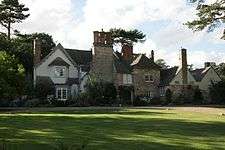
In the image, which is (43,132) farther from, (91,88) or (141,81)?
(141,81)

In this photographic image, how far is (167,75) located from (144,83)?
601 centimetres

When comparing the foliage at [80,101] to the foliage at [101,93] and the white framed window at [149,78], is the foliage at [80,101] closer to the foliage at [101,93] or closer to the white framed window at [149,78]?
the foliage at [101,93]

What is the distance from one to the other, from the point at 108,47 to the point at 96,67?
10.6 ft

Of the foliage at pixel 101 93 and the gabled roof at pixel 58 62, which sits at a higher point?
the gabled roof at pixel 58 62

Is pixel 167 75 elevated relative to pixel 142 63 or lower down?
lower down

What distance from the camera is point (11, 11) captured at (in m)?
82.4

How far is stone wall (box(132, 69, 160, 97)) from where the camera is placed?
68.6m

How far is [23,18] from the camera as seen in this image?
272ft

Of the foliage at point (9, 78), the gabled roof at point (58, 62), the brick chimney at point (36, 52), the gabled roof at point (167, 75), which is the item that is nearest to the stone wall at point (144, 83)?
the gabled roof at point (167, 75)

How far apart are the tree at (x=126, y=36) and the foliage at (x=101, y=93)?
3608 centimetres

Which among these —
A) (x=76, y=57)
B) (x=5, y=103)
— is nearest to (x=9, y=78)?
(x=5, y=103)

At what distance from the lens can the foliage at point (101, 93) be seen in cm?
5953

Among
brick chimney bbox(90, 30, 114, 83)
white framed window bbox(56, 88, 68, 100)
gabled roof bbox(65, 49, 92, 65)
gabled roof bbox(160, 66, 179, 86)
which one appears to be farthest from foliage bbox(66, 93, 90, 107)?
gabled roof bbox(160, 66, 179, 86)

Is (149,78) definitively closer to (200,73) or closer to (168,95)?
(168,95)
